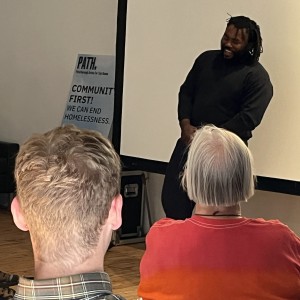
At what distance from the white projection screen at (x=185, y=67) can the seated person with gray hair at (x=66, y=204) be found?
11.0ft

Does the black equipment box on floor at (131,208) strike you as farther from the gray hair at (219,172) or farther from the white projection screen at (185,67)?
the gray hair at (219,172)

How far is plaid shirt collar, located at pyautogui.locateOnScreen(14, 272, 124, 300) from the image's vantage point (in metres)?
1.26

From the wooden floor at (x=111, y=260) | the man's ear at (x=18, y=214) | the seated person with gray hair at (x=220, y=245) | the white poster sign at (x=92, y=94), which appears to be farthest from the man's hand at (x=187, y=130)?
the man's ear at (x=18, y=214)

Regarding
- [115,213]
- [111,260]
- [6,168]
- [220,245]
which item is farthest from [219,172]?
[6,168]

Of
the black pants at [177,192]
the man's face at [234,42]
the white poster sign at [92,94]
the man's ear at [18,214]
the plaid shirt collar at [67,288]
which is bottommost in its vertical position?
the black pants at [177,192]

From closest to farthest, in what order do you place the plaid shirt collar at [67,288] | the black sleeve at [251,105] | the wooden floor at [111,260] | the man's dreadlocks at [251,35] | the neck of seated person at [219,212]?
the plaid shirt collar at [67,288]
the neck of seated person at [219,212]
the black sleeve at [251,105]
the man's dreadlocks at [251,35]
the wooden floor at [111,260]

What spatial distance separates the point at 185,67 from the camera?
525 cm

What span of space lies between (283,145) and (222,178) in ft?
8.12

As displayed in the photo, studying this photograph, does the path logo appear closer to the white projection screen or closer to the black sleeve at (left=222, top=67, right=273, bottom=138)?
the white projection screen

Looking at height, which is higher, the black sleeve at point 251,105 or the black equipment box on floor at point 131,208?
the black sleeve at point 251,105

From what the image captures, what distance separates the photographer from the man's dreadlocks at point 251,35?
4410 mm

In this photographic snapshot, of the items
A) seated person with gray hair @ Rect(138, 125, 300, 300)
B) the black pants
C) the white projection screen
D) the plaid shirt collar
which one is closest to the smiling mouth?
the white projection screen

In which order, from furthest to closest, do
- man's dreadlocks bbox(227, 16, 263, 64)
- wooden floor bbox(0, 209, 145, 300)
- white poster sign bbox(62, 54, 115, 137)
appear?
white poster sign bbox(62, 54, 115, 137) < wooden floor bbox(0, 209, 145, 300) < man's dreadlocks bbox(227, 16, 263, 64)

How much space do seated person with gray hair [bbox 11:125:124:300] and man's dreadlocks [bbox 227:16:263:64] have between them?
3.18 meters
